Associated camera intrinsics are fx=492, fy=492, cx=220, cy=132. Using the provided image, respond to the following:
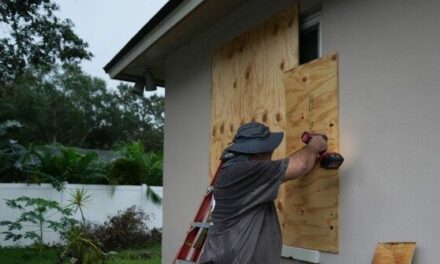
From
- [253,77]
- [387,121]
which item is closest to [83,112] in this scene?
[253,77]

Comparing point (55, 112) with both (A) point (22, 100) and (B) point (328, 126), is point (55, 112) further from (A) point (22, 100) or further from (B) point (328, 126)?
(B) point (328, 126)

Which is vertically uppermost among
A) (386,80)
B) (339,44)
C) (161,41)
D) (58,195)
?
(161,41)

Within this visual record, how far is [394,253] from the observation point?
10.1 feet

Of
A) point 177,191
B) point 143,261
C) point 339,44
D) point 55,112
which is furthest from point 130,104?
point 339,44

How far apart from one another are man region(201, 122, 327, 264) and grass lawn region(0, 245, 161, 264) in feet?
27.6

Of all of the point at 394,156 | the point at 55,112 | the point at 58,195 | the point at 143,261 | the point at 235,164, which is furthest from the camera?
the point at 55,112

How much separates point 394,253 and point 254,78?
2.47 m

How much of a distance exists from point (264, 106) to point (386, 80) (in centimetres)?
161

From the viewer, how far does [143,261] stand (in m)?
12.0

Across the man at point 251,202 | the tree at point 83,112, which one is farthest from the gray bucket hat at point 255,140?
the tree at point 83,112

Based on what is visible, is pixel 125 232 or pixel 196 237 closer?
pixel 196 237

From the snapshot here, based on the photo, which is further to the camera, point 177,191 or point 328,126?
point 177,191

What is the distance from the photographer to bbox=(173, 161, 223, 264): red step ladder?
4.43 m

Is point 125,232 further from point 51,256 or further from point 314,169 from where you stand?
point 314,169
